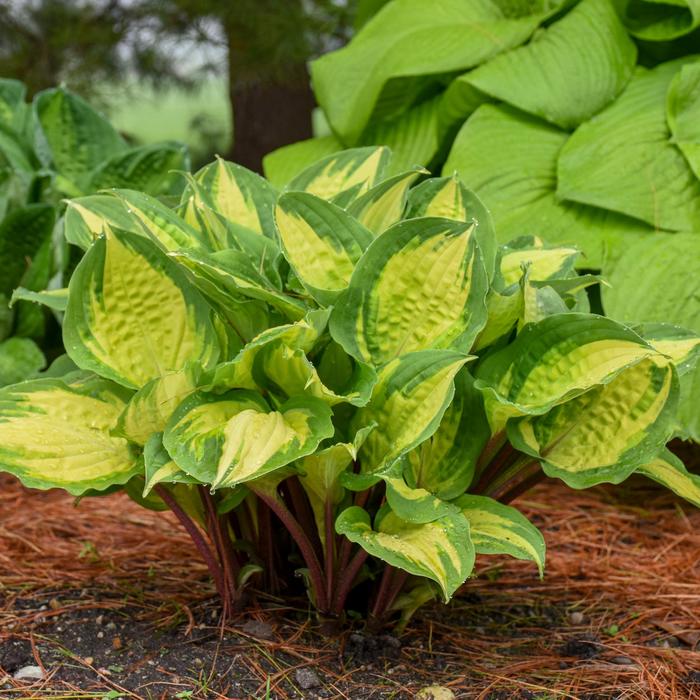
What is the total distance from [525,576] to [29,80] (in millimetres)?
2495

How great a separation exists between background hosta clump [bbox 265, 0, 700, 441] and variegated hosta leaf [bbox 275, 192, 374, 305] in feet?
2.85

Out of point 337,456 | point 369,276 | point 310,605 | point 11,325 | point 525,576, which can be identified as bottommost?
point 525,576

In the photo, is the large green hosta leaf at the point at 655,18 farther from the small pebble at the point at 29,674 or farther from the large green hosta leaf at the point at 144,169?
the small pebble at the point at 29,674

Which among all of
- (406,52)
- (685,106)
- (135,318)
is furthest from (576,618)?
(406,52)

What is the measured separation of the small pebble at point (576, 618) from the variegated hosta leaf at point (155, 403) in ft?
2.25

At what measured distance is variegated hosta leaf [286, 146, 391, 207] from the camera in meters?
1.35

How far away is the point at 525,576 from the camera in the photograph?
1528 millimetres

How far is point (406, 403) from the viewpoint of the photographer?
105 centimetres

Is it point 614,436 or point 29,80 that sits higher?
point 29,80

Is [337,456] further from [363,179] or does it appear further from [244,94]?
[244,94]

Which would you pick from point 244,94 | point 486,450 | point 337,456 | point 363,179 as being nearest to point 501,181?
point 363,179

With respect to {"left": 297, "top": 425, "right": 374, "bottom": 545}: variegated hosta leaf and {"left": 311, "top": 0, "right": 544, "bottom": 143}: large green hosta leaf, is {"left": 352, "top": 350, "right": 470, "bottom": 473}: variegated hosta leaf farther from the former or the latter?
{"left": 311, "top": 0, "right": 544, "bottom": 143}: large green hosta leaf

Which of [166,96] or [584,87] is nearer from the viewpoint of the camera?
[584,87]

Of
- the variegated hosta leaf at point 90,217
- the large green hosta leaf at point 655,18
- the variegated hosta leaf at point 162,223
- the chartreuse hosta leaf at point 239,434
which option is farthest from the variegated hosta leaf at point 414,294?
the large green hosta leaf at point 655,18
